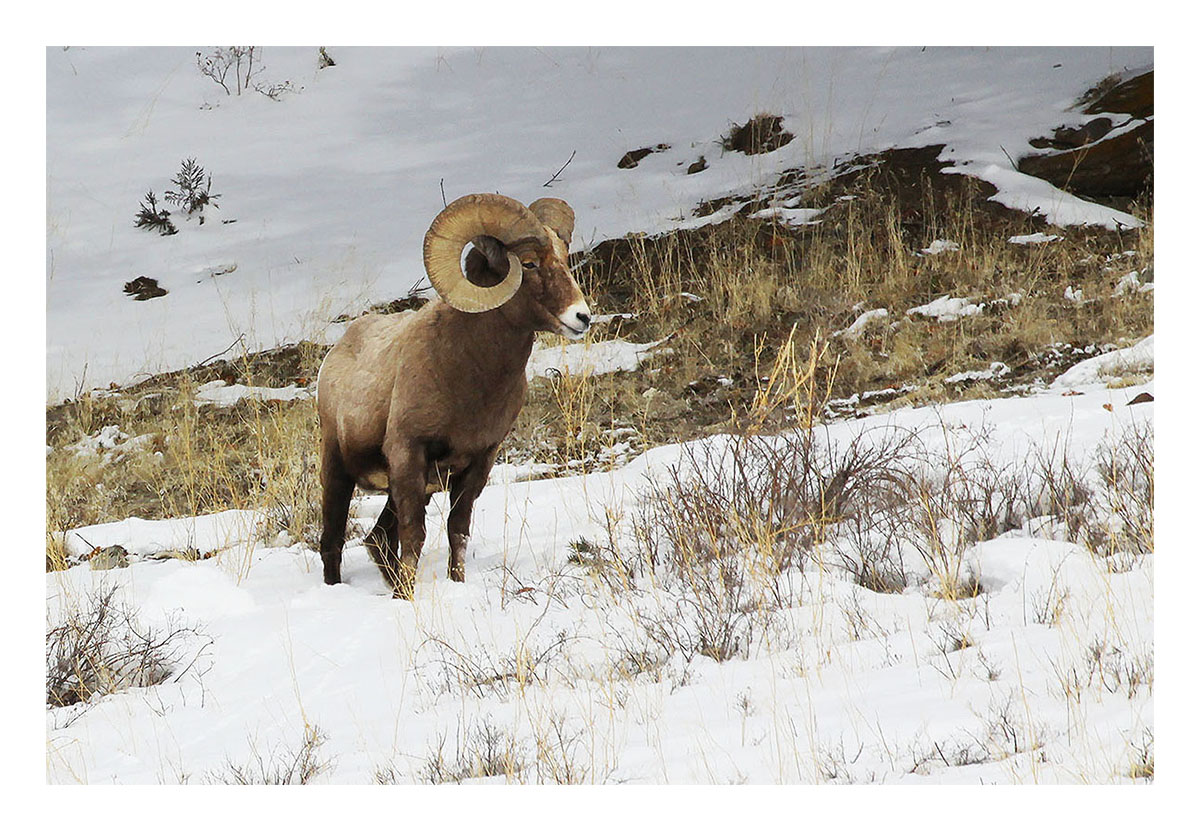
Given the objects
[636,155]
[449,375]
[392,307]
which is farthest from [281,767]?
[636,155]

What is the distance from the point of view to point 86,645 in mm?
4234

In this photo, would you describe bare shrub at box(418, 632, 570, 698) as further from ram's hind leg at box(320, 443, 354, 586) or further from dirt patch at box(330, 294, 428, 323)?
dirt patch at box(330, 294, 428, 323)

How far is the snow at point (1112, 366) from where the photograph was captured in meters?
4.76

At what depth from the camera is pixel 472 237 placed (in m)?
4.43

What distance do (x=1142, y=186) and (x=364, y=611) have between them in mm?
3418

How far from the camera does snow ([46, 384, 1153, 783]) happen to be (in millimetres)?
3688

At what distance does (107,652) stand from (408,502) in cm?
118

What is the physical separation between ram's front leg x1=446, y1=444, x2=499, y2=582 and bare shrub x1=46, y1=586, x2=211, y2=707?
1.00 metres

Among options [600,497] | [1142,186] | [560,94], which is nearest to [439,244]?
[560,94]

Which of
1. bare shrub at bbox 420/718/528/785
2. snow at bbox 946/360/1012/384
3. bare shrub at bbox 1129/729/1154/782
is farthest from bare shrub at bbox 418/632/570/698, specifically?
snow at bbox 946/360/1012/384

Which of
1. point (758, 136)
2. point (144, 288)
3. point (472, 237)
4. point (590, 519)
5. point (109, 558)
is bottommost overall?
point (109, 558)

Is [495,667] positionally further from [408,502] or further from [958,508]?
[958,508]

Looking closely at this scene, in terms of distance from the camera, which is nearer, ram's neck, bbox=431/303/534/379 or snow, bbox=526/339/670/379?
ram's neck, bbox=431/303/534/379

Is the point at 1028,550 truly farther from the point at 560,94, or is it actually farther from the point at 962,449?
the point at 560,94
